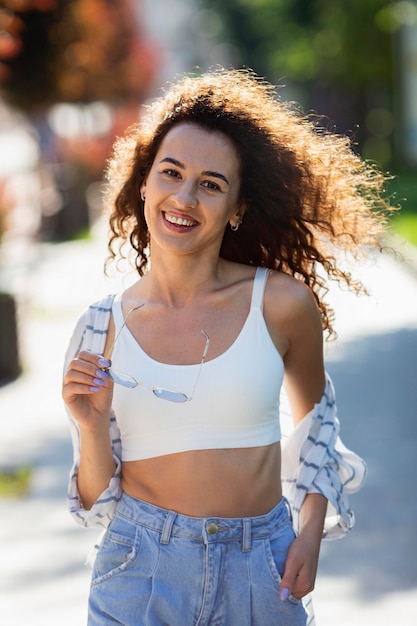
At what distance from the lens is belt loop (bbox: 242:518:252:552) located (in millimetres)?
2809

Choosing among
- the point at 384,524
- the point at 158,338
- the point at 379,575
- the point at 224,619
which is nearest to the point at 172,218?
the point at 158,338

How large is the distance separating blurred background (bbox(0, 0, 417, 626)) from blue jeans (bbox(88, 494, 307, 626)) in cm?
115

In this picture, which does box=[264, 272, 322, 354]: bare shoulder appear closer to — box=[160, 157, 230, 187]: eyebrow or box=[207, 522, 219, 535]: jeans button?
box=[160, 157, 230, 187]: eyebrow

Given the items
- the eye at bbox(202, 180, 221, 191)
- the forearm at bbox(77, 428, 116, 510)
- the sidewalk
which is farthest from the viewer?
the sidewalk

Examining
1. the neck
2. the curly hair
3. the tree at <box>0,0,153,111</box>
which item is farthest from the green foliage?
the tree at <box>0,0,153,111</box>

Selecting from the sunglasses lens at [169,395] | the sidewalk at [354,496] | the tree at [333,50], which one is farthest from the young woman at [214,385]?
the tree at [333,50]

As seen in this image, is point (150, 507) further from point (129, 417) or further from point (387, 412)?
point (387, 412)

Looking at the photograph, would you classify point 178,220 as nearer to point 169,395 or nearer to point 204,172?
point 204,172

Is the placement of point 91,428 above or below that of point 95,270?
above

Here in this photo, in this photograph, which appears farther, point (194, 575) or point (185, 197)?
point (185, 197)

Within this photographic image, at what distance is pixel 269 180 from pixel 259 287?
12.8 inches

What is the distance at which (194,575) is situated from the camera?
2773 mm

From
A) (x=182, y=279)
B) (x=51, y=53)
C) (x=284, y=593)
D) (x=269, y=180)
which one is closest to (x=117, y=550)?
(x=284, y=593)

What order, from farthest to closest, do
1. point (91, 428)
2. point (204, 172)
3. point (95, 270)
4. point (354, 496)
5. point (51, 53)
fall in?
point (51, 53) < point (95, 270) < point (354, 496) < point (204, 172) < point (91, 428)
